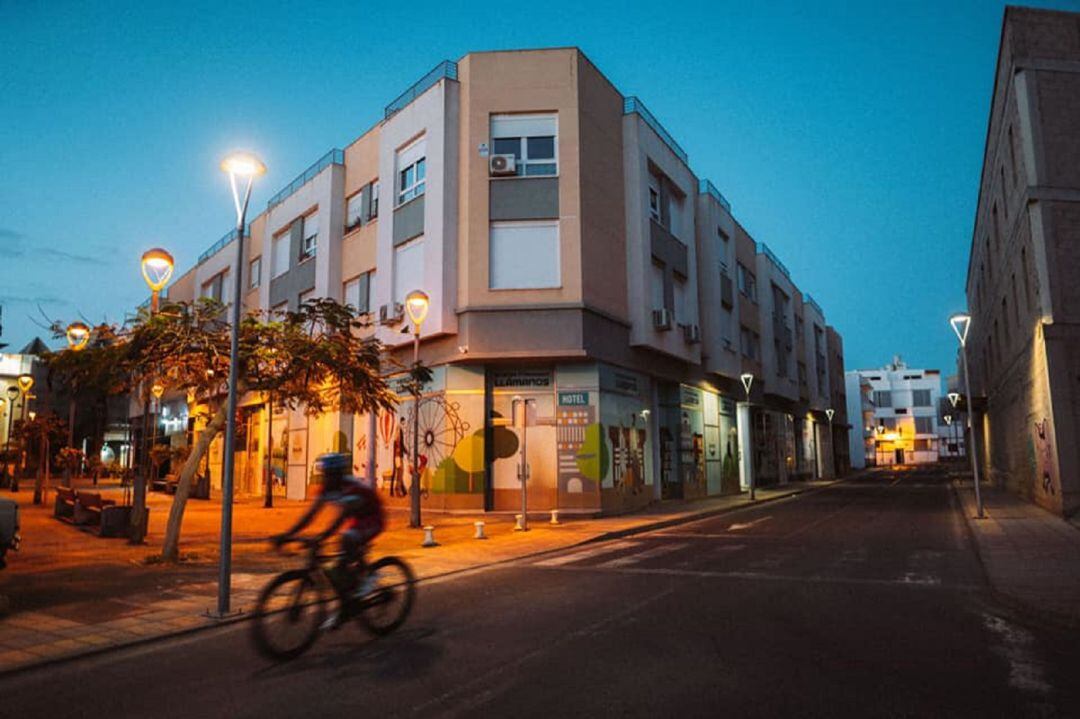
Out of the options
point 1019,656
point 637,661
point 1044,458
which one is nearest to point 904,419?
point 1044,458

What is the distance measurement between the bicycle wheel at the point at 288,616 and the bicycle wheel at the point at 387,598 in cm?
48

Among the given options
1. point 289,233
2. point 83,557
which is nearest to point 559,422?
point 83,557

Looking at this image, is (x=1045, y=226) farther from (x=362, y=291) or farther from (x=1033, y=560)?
(x=362, y=291)

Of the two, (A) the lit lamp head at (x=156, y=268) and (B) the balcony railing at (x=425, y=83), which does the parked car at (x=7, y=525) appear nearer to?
(A) the lit lamp head at (x=156, y=268)

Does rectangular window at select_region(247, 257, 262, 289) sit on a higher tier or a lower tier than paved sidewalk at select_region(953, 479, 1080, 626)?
higher

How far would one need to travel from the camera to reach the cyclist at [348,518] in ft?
→ 21.6

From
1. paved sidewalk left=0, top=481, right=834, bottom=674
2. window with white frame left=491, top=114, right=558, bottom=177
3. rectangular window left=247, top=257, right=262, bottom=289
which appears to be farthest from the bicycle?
rectangular window left=247, top=257, right=262, bottom=289

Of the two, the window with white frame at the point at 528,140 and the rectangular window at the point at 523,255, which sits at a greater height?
the window with white frame at the point at 528,140

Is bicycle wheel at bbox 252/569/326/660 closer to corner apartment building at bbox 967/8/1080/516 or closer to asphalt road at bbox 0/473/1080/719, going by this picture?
asphalt road at bbox 0/473/1080/719

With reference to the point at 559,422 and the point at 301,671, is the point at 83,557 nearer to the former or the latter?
the point at 301,671

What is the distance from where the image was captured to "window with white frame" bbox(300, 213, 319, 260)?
2897 centimetres

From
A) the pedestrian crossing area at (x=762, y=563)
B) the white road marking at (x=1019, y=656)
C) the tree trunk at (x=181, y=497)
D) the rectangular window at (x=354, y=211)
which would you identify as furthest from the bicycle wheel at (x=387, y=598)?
the rectangular window at (x=354, y=211)

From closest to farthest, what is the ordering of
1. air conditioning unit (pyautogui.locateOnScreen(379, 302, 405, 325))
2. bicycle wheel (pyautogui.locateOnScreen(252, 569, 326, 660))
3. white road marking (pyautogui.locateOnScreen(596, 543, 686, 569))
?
bicycle wheel (pyautogui.locateOnScreen(252, 569, 326, 660))
white road marking (pyautogui.locateOnScreen(596, 543, 686, 569))
air conditioning unit (pyautogui.locateOnScreen(379, 302, 405, 325))

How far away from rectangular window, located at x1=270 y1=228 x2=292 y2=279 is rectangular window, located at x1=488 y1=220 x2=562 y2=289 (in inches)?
558
